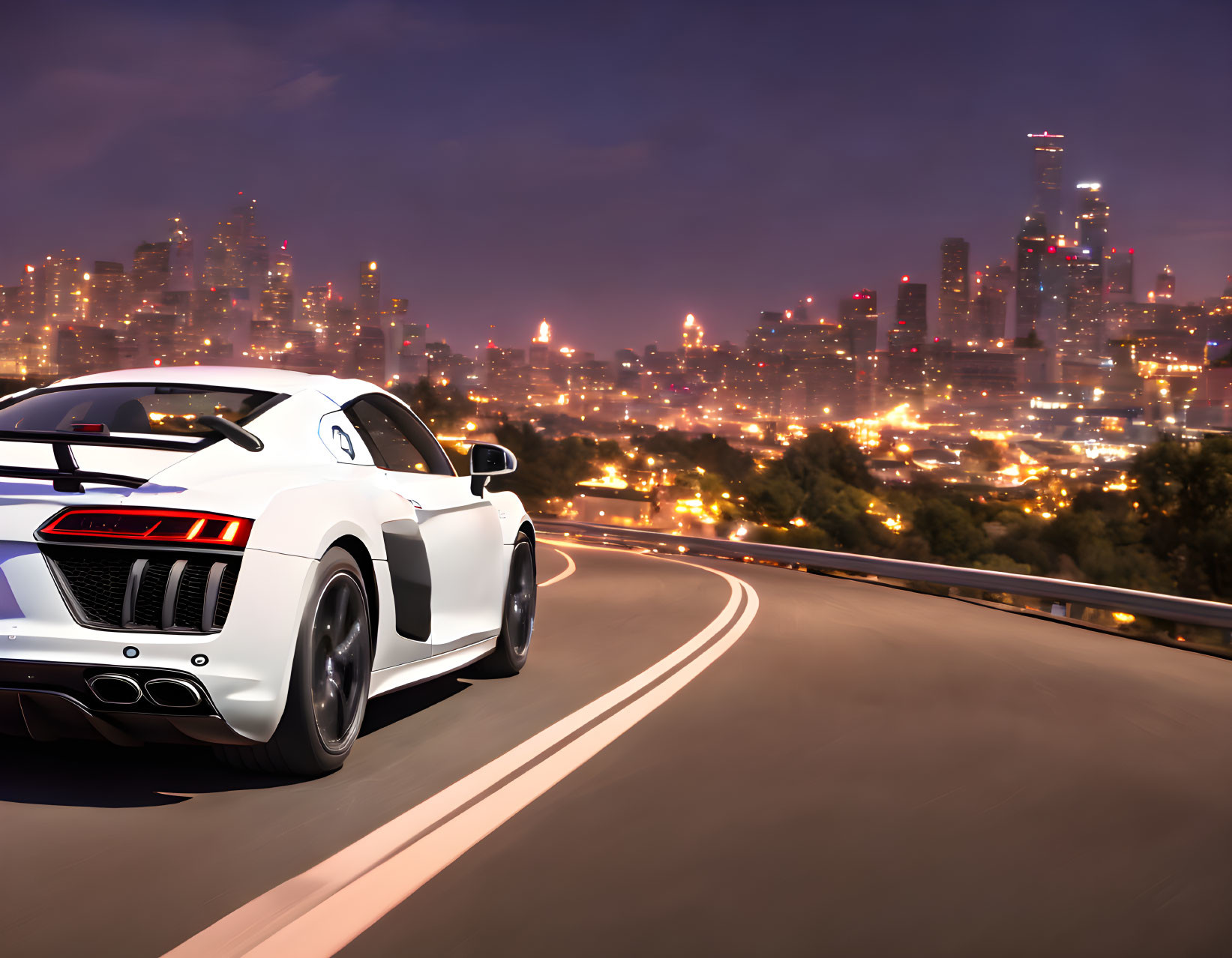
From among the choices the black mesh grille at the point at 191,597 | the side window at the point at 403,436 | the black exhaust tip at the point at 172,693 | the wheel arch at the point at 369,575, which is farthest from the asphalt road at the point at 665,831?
the side window at the point at 403,436

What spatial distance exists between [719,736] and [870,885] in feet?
7.71

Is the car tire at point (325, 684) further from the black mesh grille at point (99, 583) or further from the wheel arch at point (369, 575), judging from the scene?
the black mesh grille at point (99, 583)

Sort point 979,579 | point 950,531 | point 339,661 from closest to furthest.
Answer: point 339,661 < point 979,579 < point 950,531

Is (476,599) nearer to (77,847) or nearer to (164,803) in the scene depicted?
(164,803)

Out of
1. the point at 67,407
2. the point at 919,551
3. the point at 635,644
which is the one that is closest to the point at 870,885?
the point at 67,407

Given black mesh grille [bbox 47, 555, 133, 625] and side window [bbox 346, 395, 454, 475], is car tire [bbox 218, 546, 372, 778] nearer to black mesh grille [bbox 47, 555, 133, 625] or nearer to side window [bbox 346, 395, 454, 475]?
black mesh grille [bbox 47, 555, 133, 625]

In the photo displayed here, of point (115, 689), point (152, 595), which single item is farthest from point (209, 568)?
point (115, 689)

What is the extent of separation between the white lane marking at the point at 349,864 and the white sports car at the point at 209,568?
571mm

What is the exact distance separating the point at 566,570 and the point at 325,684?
13745mm

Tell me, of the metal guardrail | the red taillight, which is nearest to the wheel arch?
the red taillight

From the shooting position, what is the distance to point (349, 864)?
12.2ft

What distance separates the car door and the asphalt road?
520mm

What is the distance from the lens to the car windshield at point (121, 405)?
17.7ft

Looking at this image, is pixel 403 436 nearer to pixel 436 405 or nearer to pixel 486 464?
pixel 486 464
